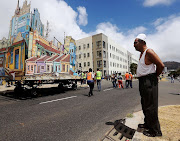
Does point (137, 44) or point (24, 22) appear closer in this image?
point (137, 44)

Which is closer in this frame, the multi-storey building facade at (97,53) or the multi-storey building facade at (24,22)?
the multi-storey building facade at (24,22)

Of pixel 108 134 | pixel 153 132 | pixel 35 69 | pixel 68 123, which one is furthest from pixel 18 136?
pixel 35 69

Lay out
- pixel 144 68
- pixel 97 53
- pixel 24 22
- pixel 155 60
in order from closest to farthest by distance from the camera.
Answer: pixel 155 60 < pixel 144 68 < pixel 24 22 < pixel 97 53

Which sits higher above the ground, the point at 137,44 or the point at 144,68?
the point at 137,44

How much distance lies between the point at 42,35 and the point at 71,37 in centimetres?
460

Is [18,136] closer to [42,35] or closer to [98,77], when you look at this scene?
[42,35]

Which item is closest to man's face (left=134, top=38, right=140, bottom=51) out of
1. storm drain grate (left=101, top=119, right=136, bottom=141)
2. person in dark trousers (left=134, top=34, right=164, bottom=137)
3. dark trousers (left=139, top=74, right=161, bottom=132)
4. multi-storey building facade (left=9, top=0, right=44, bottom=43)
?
person in dark trousers (left=134, top=34, right=164, bottom=137)

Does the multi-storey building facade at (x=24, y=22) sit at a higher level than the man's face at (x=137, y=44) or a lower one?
higher

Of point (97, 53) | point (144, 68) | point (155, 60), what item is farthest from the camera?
point (97, 53)

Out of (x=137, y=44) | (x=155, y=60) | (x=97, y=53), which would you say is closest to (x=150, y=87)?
(x=155, y=60)

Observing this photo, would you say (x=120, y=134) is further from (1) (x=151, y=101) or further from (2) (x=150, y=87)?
(2) (x=150, y=87)

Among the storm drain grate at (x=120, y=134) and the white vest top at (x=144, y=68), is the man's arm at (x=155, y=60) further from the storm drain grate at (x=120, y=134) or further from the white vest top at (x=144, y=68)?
the storm drain grate at (x=120, y=134)

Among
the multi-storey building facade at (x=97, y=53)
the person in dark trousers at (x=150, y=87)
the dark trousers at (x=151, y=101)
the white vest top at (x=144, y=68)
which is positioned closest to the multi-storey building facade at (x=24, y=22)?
the white vest top at (x=144, y=68)

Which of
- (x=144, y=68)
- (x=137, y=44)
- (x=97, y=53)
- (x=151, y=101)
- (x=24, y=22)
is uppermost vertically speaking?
(x=97, y=53)
